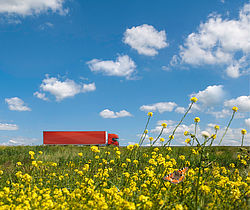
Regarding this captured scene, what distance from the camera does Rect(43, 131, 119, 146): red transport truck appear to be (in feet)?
96.2

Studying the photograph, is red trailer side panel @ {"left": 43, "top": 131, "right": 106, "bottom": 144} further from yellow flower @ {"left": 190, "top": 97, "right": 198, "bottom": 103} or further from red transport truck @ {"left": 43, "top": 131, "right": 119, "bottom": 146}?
yellow flower @ {"left": 190, "top": 97, "right": 198, "bottom": 103}

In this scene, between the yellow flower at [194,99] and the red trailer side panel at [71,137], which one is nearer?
the yellow flower at [194,99]

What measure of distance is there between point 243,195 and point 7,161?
34.3 ft

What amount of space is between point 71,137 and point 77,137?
723mm

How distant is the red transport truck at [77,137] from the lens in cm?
2933

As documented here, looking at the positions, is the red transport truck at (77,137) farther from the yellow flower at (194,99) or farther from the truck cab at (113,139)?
the yellow flower at (194,99)

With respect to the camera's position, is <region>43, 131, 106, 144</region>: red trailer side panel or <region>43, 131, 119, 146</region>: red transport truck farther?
<region>43, 131, 106, 144</region>: red trailer side panel

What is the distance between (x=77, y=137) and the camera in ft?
97.9

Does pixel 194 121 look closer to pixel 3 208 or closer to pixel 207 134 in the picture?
pixel 207 134

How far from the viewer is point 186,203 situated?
12.7 ft

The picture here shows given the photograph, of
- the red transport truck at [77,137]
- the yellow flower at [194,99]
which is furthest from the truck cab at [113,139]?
the yellow flower at [194,99]

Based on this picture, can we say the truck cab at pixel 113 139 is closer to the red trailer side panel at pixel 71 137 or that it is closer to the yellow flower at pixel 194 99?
the red trailer side panel at pixel 71 137

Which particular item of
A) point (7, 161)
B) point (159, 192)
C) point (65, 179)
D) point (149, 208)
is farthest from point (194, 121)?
point (7, 161)

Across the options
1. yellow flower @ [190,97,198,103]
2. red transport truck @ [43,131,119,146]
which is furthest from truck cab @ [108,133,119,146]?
yellow flower @ [190,97,198,103]
